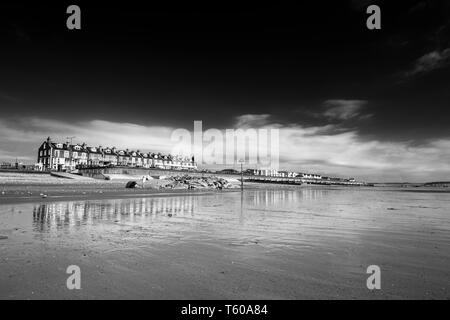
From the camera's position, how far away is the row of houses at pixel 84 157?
336 feet

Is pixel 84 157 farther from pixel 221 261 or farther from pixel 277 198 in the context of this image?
→ pixel 221 261

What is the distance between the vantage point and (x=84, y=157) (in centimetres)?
11281

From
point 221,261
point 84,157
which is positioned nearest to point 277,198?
point 221,261

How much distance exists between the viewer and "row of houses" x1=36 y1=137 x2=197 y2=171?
336ft

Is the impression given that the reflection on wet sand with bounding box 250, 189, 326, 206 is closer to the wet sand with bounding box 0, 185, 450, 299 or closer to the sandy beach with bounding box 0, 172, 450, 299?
the sandy beach with bounding box 0, 172, 450, 299

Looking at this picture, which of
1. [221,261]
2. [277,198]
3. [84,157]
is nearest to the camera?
[221,261]

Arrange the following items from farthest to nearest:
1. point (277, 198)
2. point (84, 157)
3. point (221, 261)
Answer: point (84, 157) < point (277, 198) < point (221, 261)

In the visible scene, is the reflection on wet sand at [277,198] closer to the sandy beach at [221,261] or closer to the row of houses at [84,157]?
the sandy beach at [221,261]


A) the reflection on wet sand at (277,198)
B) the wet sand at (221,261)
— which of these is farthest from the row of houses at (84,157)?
the wet sand at (221,261)

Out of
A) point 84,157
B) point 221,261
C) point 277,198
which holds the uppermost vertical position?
point 84,157

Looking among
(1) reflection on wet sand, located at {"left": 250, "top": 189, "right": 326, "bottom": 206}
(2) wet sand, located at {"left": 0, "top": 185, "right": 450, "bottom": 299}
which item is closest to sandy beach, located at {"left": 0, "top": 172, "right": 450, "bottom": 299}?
(2) wet sand, located at {"left": 0, "top": 185, "right": 450, "bottom": 299}

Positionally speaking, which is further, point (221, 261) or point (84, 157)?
point (84, 157)

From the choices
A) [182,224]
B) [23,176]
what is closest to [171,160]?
[23,176]
